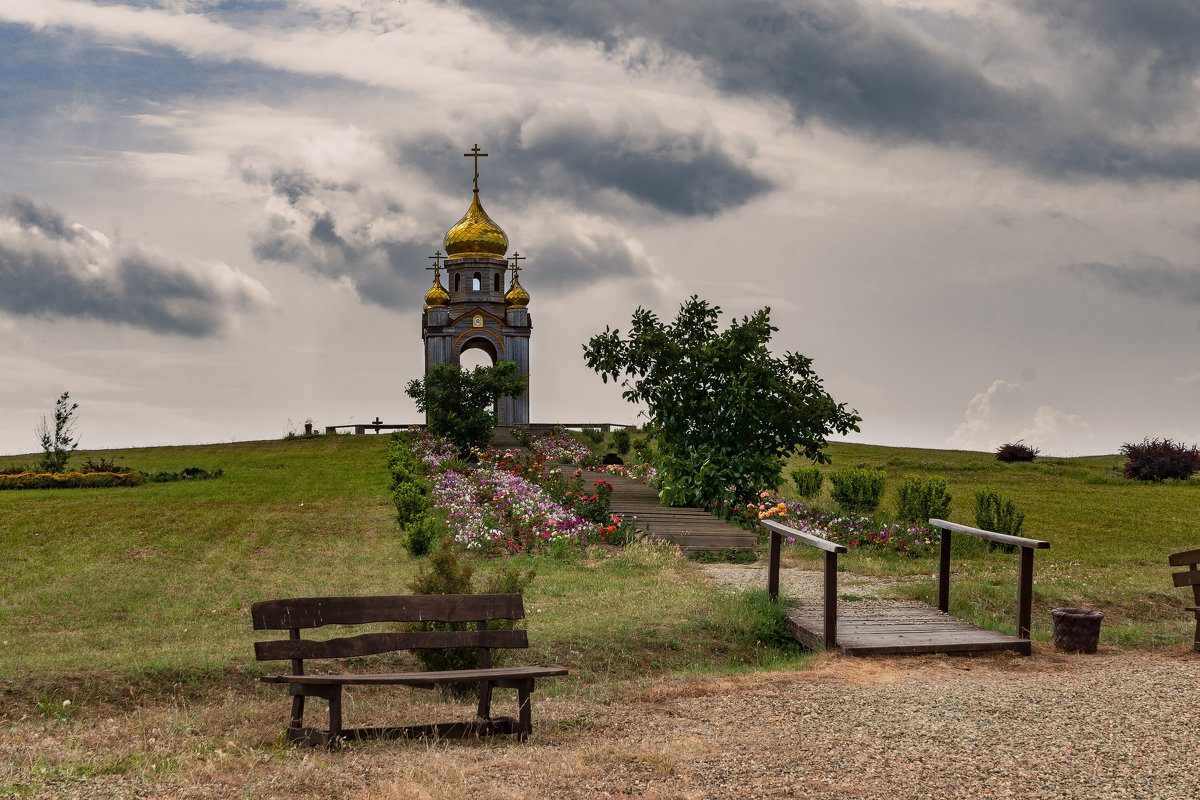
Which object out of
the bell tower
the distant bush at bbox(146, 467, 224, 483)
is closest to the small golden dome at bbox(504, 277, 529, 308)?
the bell tower

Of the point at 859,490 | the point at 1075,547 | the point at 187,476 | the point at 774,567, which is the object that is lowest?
the point at 1075,547

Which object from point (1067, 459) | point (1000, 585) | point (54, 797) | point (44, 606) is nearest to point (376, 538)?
point (44, 606)

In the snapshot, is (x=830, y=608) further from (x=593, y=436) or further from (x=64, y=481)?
(x=593, y=436)

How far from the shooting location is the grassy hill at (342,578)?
898 cm

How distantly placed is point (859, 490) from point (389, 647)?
43.5 feet

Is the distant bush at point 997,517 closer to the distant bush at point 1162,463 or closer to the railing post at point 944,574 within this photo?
the railing post at point 944,574

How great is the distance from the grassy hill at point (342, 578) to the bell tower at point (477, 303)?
18.7 meters

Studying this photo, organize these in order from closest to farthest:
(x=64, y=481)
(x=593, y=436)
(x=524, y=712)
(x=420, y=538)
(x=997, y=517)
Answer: (x=524, y=712) < (x=420, y=538) < (x=997, y=517) < (x=64, y=481) < (x=593, y=436)

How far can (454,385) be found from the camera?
29.5m

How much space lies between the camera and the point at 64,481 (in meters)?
24.0

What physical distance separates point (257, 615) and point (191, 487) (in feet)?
61.3

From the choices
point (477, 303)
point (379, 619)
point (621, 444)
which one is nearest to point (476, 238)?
point (477, 303)

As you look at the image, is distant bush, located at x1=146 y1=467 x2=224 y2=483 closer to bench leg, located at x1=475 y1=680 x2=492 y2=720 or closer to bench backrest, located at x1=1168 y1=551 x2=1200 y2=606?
bench leg, located at x1=475 y1=680 x2=492 y2=720

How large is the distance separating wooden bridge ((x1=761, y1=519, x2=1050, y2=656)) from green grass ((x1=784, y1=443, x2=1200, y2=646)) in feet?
2.82
